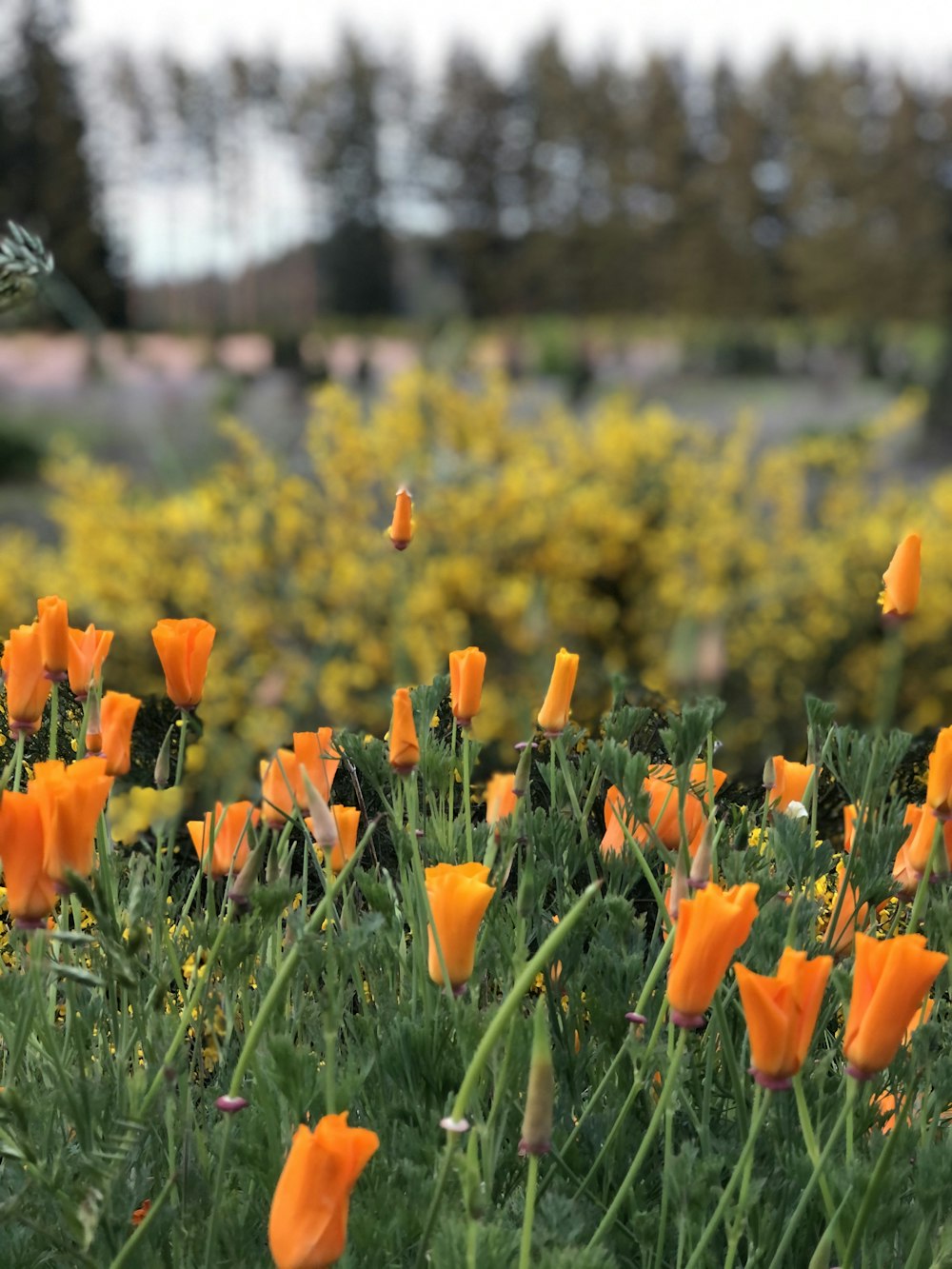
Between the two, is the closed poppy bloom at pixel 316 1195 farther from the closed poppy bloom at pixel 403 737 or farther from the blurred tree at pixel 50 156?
the blurred tree at pixel 50 156

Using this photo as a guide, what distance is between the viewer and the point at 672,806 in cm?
120

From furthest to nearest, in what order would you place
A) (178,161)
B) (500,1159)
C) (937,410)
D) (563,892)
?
(178,161) → (937,410) → (563,892) → (500,1159)

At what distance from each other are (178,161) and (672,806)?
1849 inches

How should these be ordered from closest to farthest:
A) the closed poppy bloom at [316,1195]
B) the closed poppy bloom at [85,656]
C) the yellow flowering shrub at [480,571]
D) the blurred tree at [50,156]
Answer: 1. the closed poppy bloom at [316,1195]
2. the closed poppy bloom at [85,656]
3. the yellow flowering shrub at [480,571]
4. the blurred tree at [50,156]

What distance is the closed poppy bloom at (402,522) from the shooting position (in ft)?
4.19

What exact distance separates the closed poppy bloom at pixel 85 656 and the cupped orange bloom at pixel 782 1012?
684 mm

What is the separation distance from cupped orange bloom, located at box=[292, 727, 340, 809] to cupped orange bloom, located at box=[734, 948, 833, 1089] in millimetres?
453

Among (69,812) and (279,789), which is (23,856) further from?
(279,789)

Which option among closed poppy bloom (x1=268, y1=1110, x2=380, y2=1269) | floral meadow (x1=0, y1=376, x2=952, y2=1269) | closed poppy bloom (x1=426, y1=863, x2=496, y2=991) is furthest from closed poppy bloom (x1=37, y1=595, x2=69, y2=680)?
closed poppy bloom (x1=268, y1=1110, x2=380, y2=1269)

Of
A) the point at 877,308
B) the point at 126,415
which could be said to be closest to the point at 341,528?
the point at 126,415

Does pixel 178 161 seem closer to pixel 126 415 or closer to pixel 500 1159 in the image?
pixel 126 415

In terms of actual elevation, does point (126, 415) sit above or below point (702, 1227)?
below

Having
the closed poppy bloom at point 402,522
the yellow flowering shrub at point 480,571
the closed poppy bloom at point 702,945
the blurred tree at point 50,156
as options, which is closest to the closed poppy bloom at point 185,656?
the closed poppy bloom at point 402,522

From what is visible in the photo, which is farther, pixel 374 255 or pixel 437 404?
pixel 374 255
